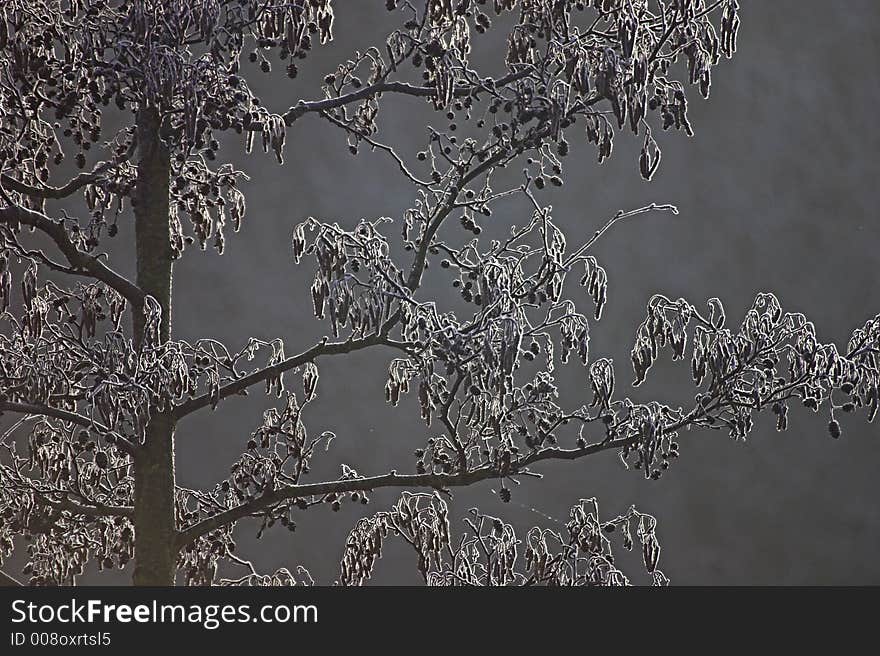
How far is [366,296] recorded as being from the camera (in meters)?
2.06

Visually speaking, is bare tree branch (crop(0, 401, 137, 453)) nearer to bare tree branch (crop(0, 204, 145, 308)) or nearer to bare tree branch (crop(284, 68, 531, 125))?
bare tree branch (crop(0, 204, 145, 308))

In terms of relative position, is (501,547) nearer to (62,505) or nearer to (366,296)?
(366,296)

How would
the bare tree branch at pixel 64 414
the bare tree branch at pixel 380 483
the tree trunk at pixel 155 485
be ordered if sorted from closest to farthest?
the bare tree branch at pixel 64 414
the bare tree branch at pixel 380 483
the tree trunk at pixel 155 485

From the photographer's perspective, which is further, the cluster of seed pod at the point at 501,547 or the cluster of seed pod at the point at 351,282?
the cluster of seed pod at the point at 501,547

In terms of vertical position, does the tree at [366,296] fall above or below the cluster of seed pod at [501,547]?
above

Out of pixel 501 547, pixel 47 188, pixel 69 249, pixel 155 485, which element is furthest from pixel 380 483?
pixel 47 188

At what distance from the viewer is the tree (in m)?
2.08

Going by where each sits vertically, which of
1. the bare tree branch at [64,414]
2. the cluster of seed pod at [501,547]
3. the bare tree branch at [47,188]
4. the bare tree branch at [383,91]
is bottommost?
the cluster of seed pod at [501,547]

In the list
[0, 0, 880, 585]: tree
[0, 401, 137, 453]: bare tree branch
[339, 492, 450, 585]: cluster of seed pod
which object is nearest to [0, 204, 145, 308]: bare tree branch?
[0, 0, 880, 585]: tree

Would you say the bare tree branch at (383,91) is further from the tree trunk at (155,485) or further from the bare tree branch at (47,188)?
the bare tree branch at (47,188)

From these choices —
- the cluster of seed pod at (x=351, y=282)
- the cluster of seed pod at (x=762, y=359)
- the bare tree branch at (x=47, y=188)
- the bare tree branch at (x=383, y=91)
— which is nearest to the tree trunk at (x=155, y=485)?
the bare tree branch at (x=47, y=188)

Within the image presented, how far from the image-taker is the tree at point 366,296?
82.0 inches

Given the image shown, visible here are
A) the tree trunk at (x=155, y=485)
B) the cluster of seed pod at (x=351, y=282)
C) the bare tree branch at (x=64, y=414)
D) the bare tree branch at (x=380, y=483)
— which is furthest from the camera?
the tree trunk at (x=155, y=485)

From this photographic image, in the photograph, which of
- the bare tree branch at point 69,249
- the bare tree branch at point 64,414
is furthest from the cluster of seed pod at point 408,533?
the bare tree branch at point 69,249
